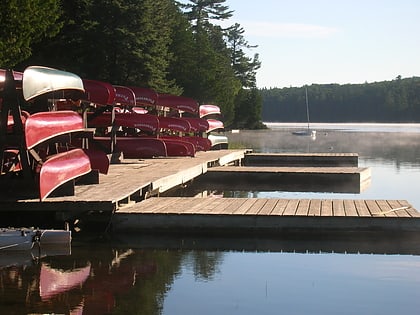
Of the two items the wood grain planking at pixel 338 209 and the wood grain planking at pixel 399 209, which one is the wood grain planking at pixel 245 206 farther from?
the wood grain planking at pixel 399 209

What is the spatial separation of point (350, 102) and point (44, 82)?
137 metres

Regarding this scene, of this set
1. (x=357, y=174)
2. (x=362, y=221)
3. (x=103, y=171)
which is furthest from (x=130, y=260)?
(x=357, y=174)

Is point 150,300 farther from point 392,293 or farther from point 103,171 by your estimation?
point 103,171

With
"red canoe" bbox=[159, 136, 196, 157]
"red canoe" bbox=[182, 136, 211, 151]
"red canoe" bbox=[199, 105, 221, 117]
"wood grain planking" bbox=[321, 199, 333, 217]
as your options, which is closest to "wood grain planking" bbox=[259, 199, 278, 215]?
"wood grain planking" bbox=[321, 199, 333, 217]

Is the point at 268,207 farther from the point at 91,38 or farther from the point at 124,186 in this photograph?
the point at 91,38

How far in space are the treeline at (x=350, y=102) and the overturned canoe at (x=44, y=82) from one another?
4844 inches

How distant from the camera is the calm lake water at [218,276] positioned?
8094 millimetres

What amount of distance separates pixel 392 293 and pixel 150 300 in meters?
2.54

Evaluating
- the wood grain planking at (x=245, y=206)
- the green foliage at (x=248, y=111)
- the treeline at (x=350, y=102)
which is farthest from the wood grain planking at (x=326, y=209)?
the treeline at (x=350, y=102)

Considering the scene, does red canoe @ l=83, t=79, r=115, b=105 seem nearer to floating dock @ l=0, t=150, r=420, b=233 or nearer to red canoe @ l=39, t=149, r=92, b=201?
floating dock @ l=0, t=150, r=420, b=233

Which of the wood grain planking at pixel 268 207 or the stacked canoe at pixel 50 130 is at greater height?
the stacked canoe at pixel 50 130

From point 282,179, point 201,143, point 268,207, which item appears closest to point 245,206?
point 268,207

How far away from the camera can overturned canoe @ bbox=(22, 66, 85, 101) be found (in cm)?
1052

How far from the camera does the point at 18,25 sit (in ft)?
70.9
